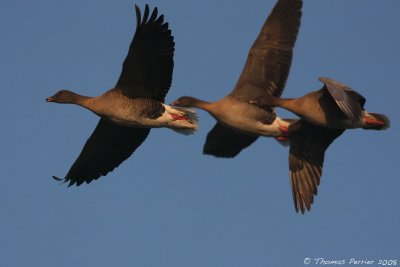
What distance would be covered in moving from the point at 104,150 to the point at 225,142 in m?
2.82

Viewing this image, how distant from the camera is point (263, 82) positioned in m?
20.2

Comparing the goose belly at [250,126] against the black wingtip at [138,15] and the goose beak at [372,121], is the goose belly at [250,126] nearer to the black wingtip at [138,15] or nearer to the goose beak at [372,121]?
the goose beak at [372,121]

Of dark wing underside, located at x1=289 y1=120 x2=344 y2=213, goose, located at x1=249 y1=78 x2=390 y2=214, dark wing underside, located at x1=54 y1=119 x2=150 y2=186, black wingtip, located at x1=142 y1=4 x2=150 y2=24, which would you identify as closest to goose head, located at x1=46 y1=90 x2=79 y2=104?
dark wing underside, located at x1=54 y1=119 x2=150 y2=186

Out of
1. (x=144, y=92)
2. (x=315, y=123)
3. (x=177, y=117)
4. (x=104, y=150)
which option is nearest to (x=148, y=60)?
(x=144, y=92)

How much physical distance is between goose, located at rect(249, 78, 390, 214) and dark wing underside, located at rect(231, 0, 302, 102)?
41cm

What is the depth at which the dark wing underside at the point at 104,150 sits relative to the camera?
21297 mm

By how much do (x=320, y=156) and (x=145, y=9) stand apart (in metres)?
4.89

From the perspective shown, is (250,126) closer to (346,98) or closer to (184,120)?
(184,120)

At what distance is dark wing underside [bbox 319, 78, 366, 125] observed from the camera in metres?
17.6

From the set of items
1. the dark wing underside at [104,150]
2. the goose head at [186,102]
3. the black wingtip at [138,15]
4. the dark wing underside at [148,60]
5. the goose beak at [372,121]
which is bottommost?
the dark wing underside at [104,150]

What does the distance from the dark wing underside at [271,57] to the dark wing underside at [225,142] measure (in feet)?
5.80

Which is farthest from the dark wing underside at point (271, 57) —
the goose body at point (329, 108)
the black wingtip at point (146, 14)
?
the black wingtip at point (146, 14)

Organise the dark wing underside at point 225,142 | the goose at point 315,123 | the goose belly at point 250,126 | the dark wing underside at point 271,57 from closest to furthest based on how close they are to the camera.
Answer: the goose at point 315,123, the goose belly at point 250,126, the dark wing underside at point 271,57, the dark wing underside at point 225,142

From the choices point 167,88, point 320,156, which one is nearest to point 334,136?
point 320,156
